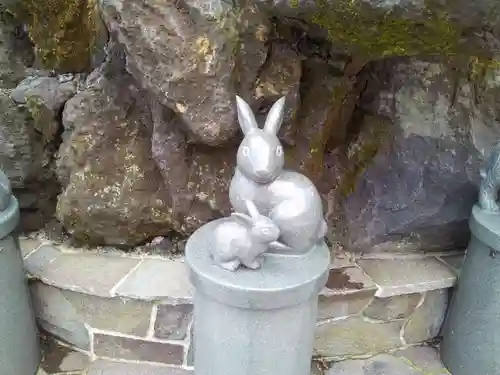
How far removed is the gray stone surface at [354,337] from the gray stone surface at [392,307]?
39mm

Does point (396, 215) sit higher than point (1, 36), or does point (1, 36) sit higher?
point (1, 36)

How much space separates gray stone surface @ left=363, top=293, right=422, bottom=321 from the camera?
2.16 m

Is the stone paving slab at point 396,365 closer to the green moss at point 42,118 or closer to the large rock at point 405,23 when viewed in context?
the large rock at point 405,23

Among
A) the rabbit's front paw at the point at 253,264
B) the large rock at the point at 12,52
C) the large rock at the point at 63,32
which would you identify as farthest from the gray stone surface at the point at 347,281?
the large rock at the point at 12,52

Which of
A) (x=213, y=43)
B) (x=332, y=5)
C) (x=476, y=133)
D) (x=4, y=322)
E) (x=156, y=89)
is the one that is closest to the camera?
(x=332, y=5)

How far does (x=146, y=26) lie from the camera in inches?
67.4

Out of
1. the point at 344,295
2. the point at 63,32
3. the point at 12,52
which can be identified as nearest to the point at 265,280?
the point at 344,295

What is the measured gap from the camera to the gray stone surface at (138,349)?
6.97 ft

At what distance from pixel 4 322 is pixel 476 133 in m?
1.88

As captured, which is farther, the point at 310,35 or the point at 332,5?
the point at 310,35

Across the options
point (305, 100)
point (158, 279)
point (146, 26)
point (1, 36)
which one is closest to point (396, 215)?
point (305, 100)

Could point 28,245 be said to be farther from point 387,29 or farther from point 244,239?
point 387,29

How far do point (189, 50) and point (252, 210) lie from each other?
54 centimetres

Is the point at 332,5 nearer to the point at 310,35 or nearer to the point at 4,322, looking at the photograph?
the point at 310,35
